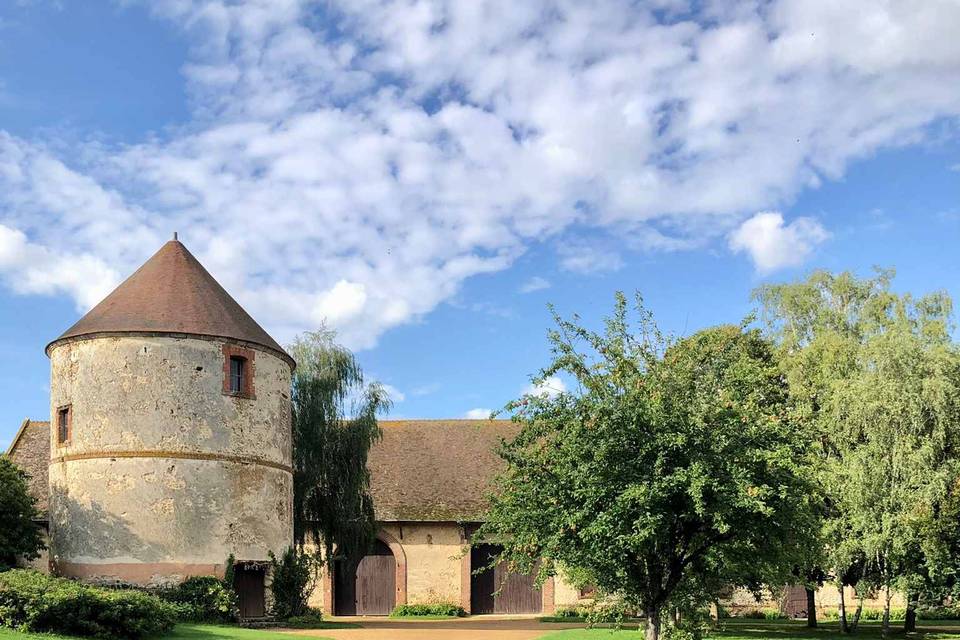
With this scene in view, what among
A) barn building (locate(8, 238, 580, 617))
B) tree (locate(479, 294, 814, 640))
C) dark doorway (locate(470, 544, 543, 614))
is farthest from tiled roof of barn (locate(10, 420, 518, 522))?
tree (locate(479, 294, 814, 640))

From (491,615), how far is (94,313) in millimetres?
18431

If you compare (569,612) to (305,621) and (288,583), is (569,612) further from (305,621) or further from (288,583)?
(288,583)

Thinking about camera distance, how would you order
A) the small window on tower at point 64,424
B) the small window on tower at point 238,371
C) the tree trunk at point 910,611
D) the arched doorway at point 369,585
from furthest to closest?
1. the arched doorway at point 369,585
2. the tree trunk at point 910,611
3. the small window on tower at point 238,371
4. the small window on tower at point 64,424

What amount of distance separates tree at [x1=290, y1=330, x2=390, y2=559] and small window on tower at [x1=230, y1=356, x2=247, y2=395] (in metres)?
4.45

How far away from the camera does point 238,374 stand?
27766 mm

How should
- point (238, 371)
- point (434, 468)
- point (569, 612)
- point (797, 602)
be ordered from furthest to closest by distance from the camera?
point (797, 602) → point (434, 468) → point (569, 612) → point (238, 371)

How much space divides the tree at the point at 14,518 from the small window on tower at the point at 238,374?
6085mm

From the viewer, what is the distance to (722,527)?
45.9 feet

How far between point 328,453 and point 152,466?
719cm

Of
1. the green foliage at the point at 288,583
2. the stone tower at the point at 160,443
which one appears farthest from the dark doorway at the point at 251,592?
the green foliage at the point at 288,583

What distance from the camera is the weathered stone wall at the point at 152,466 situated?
25.4m

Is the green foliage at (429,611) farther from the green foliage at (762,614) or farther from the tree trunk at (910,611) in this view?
the tree trunk at (910,611)

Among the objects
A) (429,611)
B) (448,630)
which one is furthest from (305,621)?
(429,611)

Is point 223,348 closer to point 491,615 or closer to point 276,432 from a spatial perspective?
point 276,432
